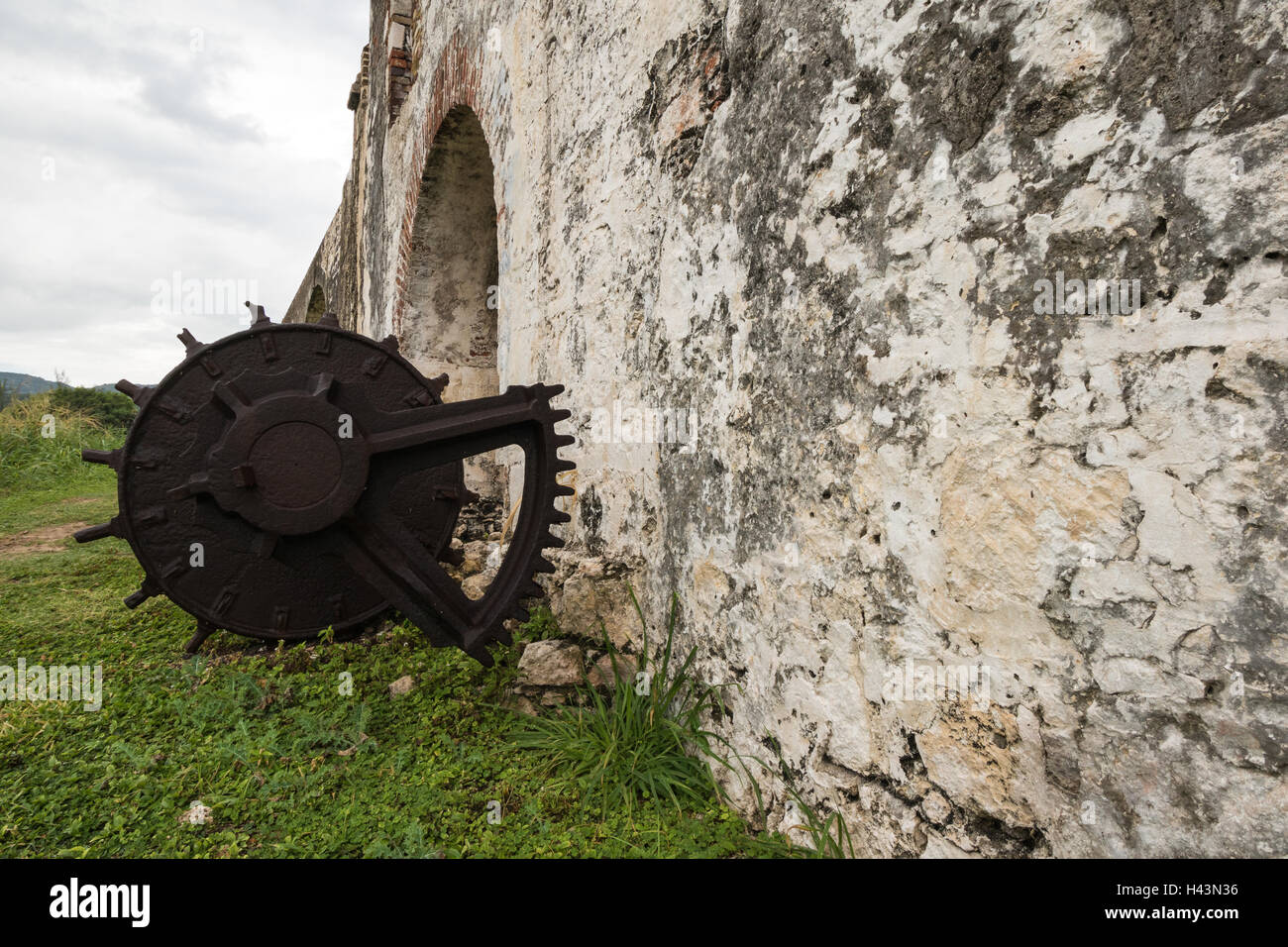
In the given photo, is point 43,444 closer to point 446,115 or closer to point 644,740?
point 446,115

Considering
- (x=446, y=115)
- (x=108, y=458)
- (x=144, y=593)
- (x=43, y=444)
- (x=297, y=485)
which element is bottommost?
(x=144, y=593)

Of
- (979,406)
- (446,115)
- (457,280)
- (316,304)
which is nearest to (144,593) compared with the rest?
(979,406)

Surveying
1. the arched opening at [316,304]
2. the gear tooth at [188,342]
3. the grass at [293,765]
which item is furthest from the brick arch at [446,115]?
the arched opening at [316,304]

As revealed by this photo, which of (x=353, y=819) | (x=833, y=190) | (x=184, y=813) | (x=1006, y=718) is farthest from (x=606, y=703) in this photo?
(x=833, y=190)

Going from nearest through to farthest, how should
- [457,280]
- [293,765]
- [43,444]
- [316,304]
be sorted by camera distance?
[293,765]
[457,280]
[43,444]
[316,304]

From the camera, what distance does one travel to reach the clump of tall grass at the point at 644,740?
2.15 m

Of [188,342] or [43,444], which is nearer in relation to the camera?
[188,342]

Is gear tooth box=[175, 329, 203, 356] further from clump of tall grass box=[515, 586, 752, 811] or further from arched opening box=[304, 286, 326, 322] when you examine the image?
arched opening box=[304, 286, 326, 322]

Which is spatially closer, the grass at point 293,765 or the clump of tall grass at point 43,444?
the grass at point 293,765

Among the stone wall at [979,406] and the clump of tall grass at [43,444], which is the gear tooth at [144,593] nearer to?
the stone wall at [979,406]

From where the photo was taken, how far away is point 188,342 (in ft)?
9.02

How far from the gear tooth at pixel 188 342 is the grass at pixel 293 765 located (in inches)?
48.3

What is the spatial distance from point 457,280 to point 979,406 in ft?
17.6

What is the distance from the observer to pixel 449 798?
6.93ft
